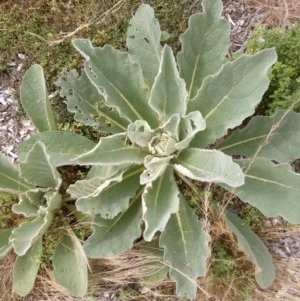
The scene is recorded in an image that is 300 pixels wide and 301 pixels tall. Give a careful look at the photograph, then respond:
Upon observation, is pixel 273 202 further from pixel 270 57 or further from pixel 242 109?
pixel 270 57

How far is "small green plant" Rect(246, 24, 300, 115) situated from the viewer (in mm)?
2645

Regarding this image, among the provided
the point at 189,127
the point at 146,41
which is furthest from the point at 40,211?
the point at 146,41

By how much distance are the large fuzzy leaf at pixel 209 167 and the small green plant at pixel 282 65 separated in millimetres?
648

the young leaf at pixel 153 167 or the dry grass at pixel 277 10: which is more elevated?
the dry grass at pixel 277 10

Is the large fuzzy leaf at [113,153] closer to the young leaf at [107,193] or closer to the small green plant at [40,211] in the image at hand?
the young leaf at [107,193]

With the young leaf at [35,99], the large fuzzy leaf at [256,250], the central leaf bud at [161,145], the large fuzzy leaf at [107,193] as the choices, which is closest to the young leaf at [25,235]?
the large fuzzy leaf at [107,193]

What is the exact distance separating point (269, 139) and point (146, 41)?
70 cm

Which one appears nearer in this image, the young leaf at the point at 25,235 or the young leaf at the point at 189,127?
the young leaf at the point at 189,127

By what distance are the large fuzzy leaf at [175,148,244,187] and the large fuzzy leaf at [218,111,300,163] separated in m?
0.33

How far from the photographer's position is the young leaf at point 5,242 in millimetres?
2529

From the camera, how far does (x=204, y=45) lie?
238 cm

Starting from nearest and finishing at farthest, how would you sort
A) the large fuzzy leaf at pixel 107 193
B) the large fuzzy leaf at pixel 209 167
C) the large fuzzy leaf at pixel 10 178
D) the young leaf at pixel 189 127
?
the large fuzzy leaf at pixel 209 167
the young leaf at pixel 189 127
the large fuzzy leaf at pixel 107 193
the large fuzzy leaf at pixel 10 178

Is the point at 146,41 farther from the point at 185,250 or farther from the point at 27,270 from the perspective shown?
the point at 27,270

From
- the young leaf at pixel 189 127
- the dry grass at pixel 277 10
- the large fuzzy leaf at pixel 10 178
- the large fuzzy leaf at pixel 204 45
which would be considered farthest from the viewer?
the dry grass at pixel 277 10
